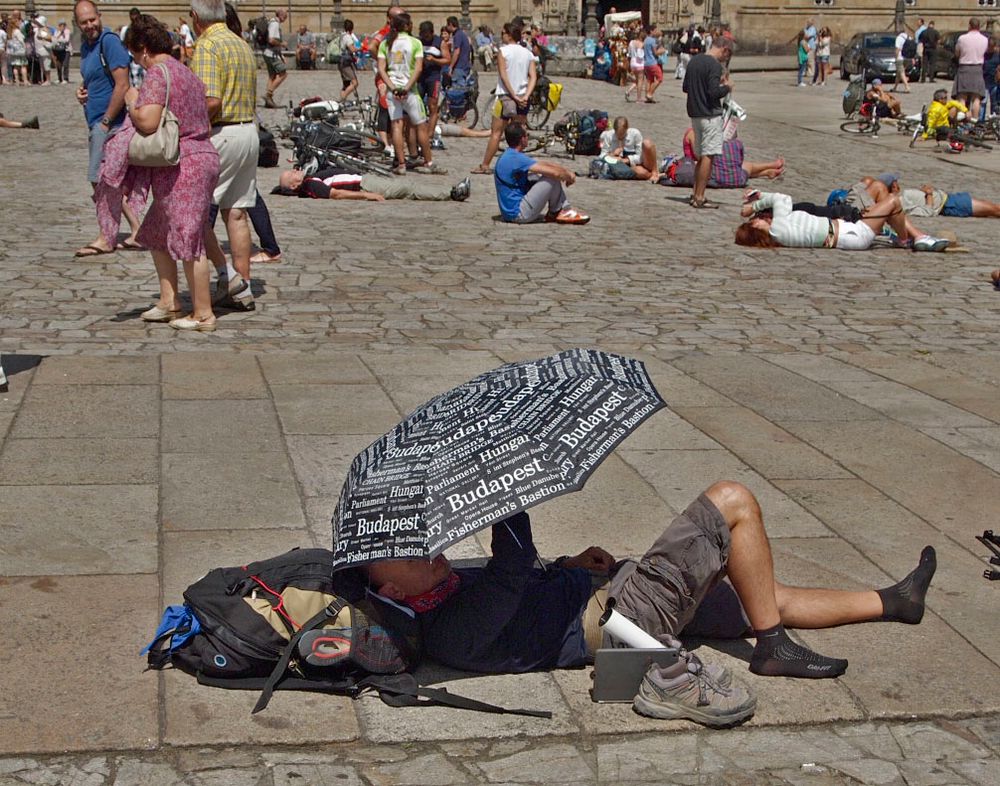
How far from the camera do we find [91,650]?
398 cm

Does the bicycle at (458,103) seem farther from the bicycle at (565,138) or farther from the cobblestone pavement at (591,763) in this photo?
the cobblestone pavement at (591,763)

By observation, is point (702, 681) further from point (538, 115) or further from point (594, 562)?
point (538, 115)

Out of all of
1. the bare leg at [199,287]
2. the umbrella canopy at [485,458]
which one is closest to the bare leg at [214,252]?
the bare leg at [199,287]

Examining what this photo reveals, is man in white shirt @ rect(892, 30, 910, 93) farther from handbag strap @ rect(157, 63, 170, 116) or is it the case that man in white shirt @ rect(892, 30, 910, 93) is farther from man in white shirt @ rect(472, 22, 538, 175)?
handbag strap @ rect(157, 63, 170, 116)

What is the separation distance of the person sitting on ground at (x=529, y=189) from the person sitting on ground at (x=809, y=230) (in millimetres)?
1819

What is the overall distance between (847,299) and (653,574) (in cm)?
680

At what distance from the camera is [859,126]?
75.5 ft

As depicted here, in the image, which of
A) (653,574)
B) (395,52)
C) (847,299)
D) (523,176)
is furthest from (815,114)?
(653,574)

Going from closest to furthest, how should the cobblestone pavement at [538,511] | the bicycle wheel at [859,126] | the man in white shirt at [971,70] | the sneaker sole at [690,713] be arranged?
the cobblestone pavement at [538,511], the sneaker sole at [690,713], the man in white shirt at [971,70], the bicycle wheel at [859,126]

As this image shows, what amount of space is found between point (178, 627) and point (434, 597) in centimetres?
74

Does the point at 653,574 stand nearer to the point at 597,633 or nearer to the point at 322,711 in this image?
the point at 597,633

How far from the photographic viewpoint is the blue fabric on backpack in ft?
12.6

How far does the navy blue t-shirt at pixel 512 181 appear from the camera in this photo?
13.0 meters

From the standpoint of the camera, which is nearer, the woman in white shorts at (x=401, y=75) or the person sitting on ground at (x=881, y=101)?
the woman in white shorts at (x=401, y=75)
